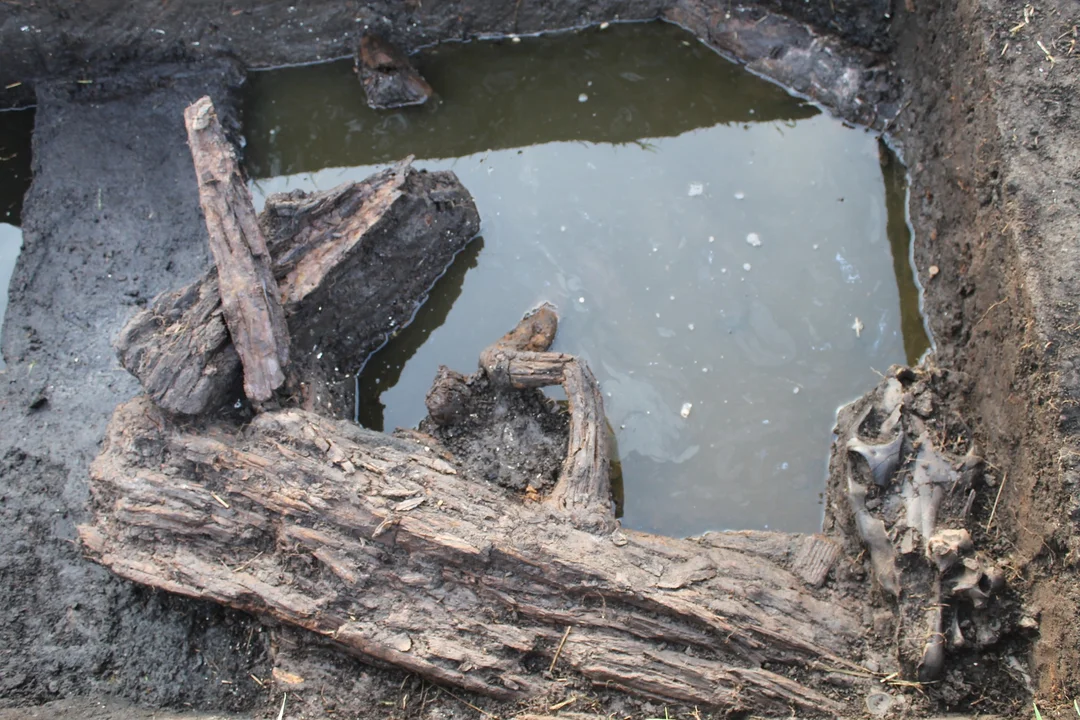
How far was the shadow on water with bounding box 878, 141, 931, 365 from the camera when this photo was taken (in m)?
4.96

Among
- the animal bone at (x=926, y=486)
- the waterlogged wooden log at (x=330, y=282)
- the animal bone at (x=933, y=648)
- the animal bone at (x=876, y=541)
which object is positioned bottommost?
the animal bone at (x=933, y=648)

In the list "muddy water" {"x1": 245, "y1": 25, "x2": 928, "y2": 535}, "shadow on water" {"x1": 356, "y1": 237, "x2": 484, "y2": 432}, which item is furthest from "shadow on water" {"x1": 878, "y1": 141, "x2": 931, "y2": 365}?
"shadow on water" {"x1": 356, "y1": 237, "x2": 484, "y2": 432}

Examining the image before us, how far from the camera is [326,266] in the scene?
4.50 m

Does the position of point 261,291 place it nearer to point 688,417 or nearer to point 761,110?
point 688,417

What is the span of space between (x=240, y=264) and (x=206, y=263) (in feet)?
4.68

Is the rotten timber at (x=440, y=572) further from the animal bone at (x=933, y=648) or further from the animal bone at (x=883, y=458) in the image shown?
the animal bone at (x=883, y=458)

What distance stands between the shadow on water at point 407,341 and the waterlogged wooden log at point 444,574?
1195mm

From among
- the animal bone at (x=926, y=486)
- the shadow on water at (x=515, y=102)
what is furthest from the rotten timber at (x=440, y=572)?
the shadow on water at (x=515, y=102)

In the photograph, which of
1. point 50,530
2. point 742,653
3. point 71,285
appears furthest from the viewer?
point 71,285

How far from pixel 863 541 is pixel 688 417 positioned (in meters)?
1.32

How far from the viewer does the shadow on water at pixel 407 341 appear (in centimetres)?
505

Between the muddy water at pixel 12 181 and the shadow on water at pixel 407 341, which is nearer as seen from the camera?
the shadow on water at pixel 407 341

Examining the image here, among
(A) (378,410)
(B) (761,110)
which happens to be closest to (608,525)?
(A) (378,410)

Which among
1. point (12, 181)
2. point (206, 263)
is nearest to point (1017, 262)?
point (206, 263)
